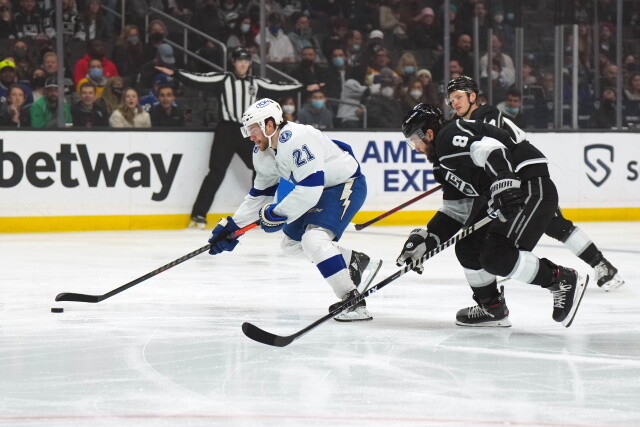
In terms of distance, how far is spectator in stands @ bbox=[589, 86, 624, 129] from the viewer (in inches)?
396

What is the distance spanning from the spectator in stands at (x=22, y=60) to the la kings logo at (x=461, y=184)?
17.7ft

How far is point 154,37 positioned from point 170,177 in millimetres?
1579

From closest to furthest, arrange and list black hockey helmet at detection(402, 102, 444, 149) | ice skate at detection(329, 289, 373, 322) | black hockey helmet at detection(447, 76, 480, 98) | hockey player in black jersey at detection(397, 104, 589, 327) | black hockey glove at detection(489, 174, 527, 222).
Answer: black hockey glove at detection(489, 174, 527, 222)
hockey player in black jersey at detection(397, 104, 589, 327)
black hockey helmet at detection(402, 102, 444, 149)
ice skate at detection(329, 289, 373, 322)
black hockey helmet at detection(447, 76, 480, 98)

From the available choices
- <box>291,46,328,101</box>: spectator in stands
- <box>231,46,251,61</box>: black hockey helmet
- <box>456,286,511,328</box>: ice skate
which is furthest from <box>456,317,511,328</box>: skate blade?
<box>291,46,328,101</box>: spectator in stands

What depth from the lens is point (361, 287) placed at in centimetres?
507

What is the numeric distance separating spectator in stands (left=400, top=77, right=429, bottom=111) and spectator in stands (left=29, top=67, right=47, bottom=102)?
3.04 metres

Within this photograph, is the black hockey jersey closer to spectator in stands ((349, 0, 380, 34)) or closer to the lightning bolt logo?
the lightning bolt logo

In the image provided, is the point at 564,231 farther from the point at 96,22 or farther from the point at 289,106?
the point at 96,22

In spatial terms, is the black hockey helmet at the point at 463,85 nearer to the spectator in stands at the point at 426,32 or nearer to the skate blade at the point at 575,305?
the skate blade at the point at 575,305

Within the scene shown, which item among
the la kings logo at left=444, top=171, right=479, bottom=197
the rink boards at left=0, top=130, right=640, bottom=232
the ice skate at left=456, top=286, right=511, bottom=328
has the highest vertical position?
the la kings logo at left=444, top=171, right=479, bottom=197

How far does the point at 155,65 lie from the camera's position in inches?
380

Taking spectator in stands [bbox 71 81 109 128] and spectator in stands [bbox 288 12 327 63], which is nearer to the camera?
spectator in stands [bbox 71 81 109 128]

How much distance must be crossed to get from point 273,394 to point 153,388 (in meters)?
→ 0.34

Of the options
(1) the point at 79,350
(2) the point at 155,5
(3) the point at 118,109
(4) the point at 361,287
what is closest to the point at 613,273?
(4) the point at 361,287
